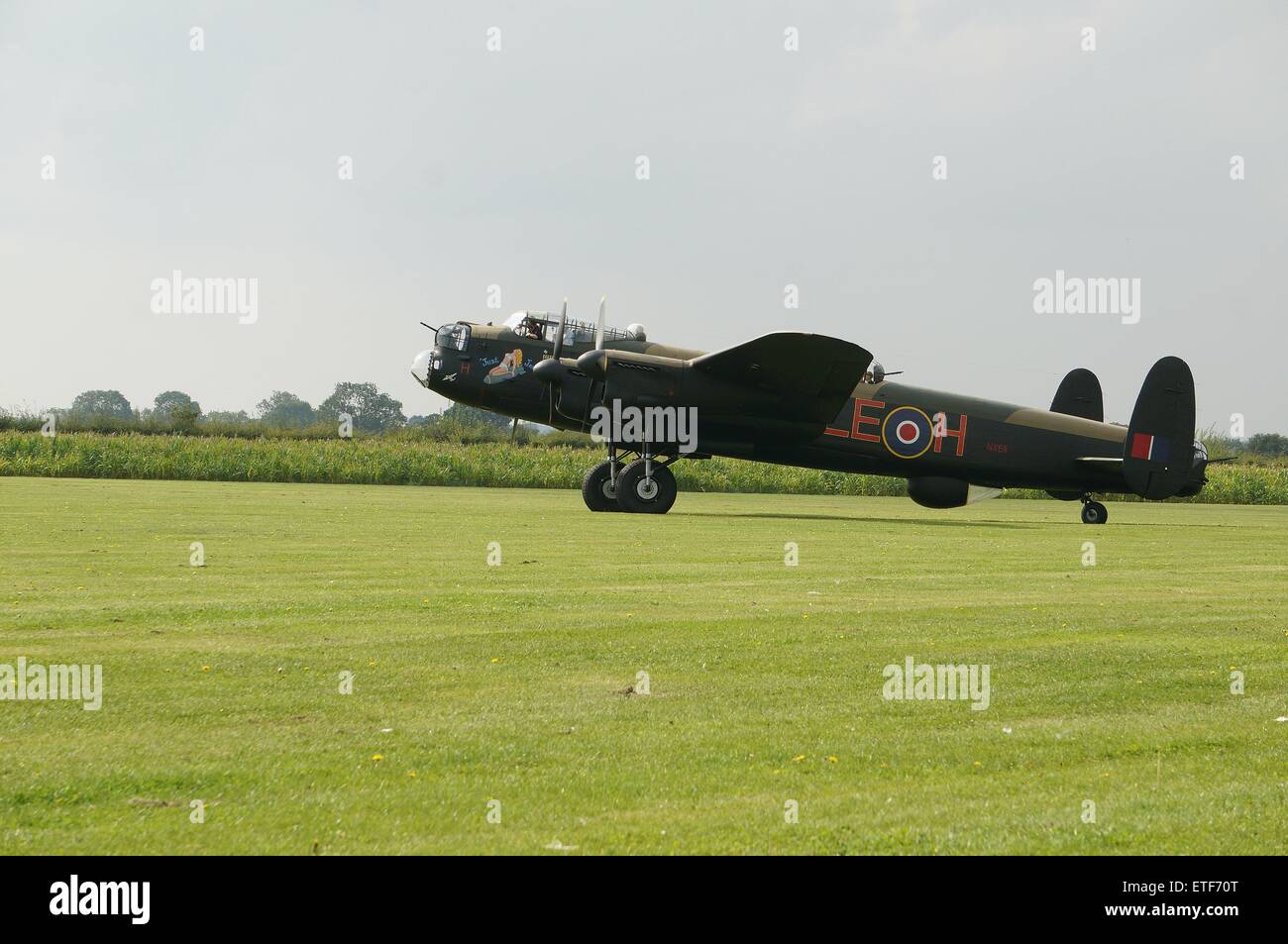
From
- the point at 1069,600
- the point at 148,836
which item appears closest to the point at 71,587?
the point at 148,836

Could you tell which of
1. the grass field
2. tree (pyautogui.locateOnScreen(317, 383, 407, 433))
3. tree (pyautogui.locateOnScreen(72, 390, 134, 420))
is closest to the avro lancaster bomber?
the grass field

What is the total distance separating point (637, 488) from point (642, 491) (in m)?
0.13

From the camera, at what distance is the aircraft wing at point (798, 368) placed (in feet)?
84.0

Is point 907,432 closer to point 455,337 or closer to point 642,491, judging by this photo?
point 642,491

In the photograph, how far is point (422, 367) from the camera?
28.6 meters

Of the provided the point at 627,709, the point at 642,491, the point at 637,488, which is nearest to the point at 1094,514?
the point at 642,491

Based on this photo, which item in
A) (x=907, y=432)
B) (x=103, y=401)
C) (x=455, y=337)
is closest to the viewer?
(x=455, y=337)

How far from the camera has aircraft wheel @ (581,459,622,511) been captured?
28.0 meters

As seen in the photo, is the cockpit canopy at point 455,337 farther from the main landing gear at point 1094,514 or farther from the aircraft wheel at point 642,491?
the main landing gear at point 1094,514

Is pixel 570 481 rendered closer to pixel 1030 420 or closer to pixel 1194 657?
pixel 1030 420

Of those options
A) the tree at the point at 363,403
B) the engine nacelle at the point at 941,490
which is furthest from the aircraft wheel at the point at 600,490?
the tree at the point at 363,403

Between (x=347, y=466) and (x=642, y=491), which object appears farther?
(x=347, y=466)

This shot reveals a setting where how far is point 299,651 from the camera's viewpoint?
336 inches

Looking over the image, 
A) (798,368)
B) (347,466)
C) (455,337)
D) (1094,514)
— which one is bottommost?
(1094,514)
